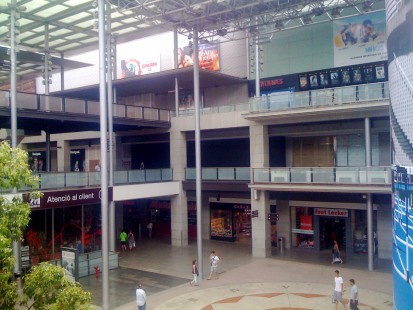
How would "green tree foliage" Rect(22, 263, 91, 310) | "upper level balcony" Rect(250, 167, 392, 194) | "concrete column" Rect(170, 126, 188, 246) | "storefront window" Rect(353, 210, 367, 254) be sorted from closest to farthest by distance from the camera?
1. "green tree foliage" Rect(22, 263, 91, 310)
2. "upper level balcony" Rect(250, 167, 392, 194)
3. "storefront window" Rect(353, 210, 367, 254)
4. "concrete column" Rect(170, 126, 188, 246)

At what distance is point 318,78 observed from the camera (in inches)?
1118

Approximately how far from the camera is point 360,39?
26719 millimetres

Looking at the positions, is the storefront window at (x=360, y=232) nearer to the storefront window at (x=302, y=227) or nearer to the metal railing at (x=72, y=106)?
the storefront window at (x=302, y=227)

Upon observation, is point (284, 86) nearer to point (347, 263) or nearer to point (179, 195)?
point (179, 195)

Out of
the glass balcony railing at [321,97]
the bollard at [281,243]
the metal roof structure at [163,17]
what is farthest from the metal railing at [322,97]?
the bollard at [281,243]

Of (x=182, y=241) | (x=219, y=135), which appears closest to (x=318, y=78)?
(x=219, y=135)

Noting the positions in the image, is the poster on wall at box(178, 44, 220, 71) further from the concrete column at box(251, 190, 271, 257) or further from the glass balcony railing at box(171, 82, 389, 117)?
the concrete column at box(251, 190, 271, 257)

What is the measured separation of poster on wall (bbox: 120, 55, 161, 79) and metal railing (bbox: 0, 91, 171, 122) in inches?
348

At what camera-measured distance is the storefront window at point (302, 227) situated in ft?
90.3

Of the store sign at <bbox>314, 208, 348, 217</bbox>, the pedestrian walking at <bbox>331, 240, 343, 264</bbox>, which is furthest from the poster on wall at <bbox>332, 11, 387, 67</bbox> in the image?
the pedestrian walking at <bbox>331, 240, 343, 264</bbox>

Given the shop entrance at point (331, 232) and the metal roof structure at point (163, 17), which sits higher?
the metal roof structure at point (163, 17)

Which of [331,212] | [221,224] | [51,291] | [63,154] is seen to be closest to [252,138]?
[331,212]

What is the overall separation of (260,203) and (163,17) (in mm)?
12002

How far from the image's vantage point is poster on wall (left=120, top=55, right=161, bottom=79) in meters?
37.5
